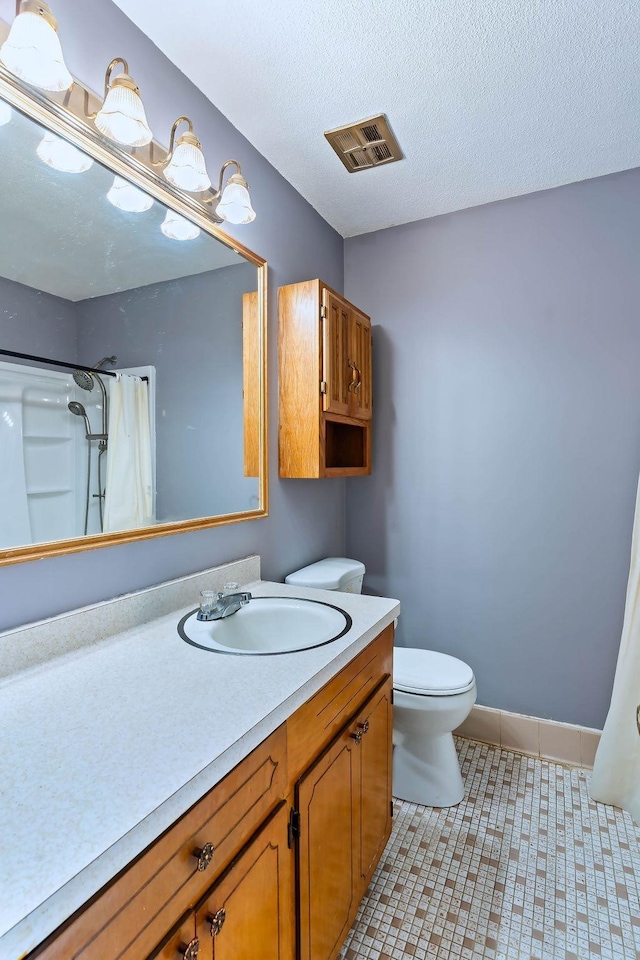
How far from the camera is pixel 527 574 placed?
81.9 inches

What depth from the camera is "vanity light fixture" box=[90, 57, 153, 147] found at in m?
1.07

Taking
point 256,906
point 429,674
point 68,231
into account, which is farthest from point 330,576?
point 68,231

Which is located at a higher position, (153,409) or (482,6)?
(482,6)

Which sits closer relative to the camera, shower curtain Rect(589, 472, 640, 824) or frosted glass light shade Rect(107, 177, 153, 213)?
frosted glass light shade Rect(107, 177, 153, 213)

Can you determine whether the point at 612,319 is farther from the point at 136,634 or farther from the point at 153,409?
the point at 136,634

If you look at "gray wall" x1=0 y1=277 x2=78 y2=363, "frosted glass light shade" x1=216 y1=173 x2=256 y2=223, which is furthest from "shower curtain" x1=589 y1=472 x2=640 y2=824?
"gray wall" x1=0 y1=277 x2=78 y2=363

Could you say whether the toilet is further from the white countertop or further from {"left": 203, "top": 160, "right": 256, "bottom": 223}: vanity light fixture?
{"left": 203, "top": 160, "right": 256, "bottom": 223}: vanity light fixture

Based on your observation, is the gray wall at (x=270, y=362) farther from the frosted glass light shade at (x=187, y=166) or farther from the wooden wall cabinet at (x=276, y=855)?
the wooden wall cabinet at (x=276, y=855)

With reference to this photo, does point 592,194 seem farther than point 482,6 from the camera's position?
Yes

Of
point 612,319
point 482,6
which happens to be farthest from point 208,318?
point 612,319

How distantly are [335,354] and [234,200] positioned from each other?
652 millimetres

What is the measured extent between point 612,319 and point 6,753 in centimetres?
226

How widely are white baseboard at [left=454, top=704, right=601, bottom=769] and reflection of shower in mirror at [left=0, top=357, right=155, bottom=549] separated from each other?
1.87 meters

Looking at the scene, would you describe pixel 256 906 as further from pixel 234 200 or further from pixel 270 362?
pixel 234 200
